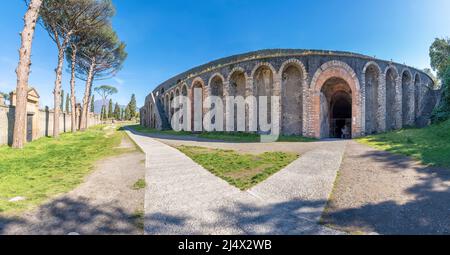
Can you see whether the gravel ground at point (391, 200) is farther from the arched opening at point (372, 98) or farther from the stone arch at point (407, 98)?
the stone arch at point (407, 98)

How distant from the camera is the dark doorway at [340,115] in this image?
18.4 metres

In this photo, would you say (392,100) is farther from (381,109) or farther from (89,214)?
(89,214)

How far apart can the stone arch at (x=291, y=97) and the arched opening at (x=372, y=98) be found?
5.86 meters

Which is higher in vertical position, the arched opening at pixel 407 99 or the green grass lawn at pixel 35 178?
the arched opening at pixel 407 99

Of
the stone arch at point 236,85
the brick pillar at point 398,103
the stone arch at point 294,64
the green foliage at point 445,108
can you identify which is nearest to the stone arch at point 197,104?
the stone arch at point 236,85

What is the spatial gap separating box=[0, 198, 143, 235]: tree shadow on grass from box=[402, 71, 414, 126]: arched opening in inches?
936

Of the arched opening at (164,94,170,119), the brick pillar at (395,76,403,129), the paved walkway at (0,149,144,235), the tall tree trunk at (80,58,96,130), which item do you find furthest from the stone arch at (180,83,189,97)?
the brick pillar at (395,76,403,129)

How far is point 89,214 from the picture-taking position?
3084 millimetres

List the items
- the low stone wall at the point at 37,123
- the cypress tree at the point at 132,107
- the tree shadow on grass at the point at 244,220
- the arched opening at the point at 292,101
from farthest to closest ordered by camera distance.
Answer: the cypress tree at the point at 132,107
the arched opening at the point at 292,101
the low stone wall at the point at 37,123
the tree shadow on grass at the point at 244,220

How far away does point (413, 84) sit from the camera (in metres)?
18.1

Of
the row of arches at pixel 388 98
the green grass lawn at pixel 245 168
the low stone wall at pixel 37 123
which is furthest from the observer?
the row of arches at pixel 388 98

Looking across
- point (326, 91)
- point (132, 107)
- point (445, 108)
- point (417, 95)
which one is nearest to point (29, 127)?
point (326, 91)

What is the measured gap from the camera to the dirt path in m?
2.63
